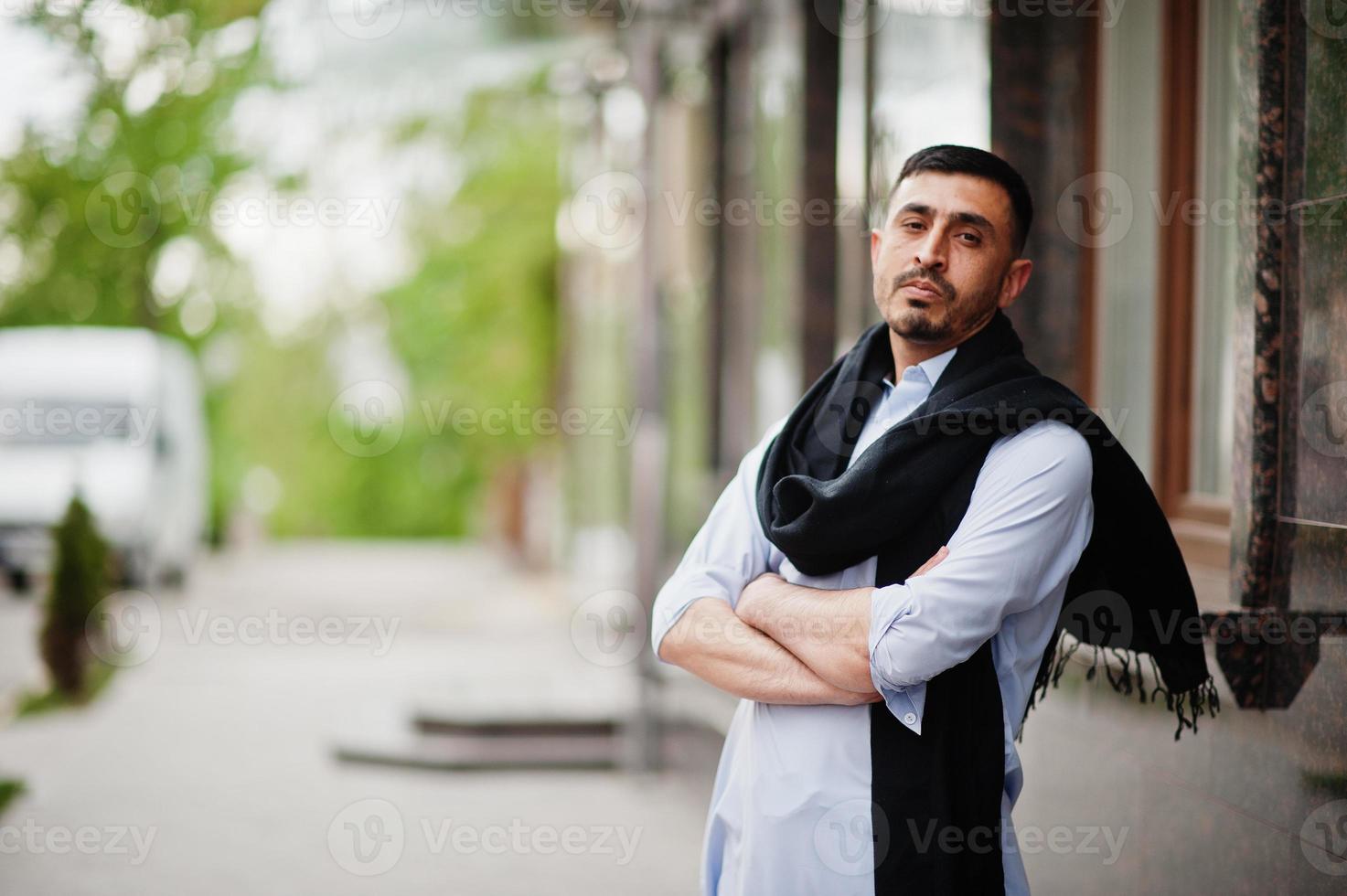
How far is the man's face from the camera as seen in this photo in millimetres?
→ 2027

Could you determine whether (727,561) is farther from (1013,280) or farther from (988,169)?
(988,169)

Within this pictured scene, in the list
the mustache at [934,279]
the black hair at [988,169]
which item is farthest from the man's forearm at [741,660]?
the black hair at [988,169]

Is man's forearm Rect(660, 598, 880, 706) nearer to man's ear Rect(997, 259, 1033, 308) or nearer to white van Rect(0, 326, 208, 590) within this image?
man's ear Rect(997, 259, 1033, 308)

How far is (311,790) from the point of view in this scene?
227 inches

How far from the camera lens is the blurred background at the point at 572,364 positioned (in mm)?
2379

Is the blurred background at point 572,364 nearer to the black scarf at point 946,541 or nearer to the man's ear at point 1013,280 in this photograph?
the black scarf at point 946,541

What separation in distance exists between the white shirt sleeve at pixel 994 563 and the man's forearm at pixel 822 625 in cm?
5

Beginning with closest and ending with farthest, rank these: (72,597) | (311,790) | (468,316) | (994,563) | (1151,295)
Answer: (994,563) < (1151,295) < (311,790) < (72,597) < (468,316)

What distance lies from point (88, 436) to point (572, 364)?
5.07m

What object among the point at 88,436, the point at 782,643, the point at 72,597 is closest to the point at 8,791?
the point at 72,597

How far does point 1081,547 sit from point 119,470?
10377mm

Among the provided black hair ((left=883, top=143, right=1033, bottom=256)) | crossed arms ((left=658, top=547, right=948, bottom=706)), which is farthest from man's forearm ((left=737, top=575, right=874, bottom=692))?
black hair ((left=883, top=143, right=1033, bottom=256))

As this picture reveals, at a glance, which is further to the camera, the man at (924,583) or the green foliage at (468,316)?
the green foliage at (468,316)

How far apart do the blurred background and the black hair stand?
0.60 meters
